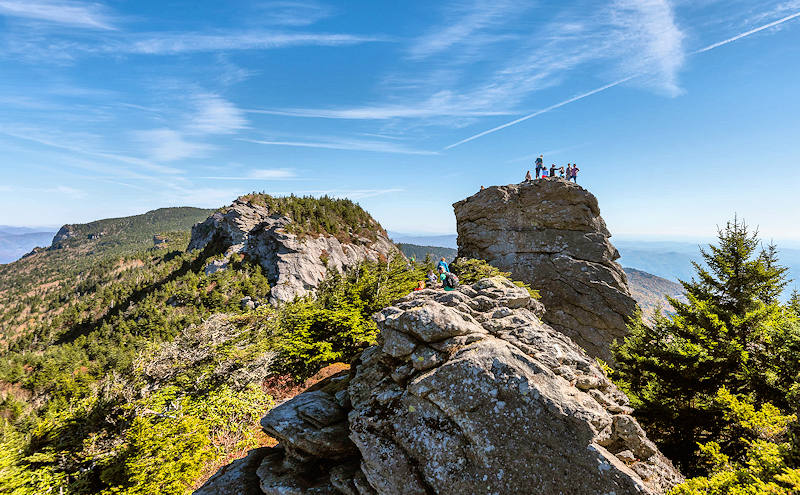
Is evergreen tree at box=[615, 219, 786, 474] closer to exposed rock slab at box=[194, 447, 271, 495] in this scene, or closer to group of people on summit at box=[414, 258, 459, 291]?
group of people on summit at box=[414, 258, 459, 291]

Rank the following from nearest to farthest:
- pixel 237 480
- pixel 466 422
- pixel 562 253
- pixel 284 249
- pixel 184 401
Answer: pixel 466 422, pixel 237 480, pixel 184 401, pixel 562 253, pixel 284 249

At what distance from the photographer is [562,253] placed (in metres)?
26.7

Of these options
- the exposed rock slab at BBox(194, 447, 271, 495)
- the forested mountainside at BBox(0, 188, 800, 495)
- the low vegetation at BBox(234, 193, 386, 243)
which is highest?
the low vegetation at BBox(234, 193, 386, 243)

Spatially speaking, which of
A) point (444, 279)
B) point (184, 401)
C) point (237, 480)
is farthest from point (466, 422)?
point (184, 401)

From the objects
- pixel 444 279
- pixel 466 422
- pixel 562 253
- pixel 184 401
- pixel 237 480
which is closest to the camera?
pixel 466 422

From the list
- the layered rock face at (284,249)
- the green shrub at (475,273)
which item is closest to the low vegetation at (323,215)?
the layered rock face at (284,249)

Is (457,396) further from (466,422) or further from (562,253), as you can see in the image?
(562,253)

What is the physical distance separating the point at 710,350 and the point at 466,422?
1178cm

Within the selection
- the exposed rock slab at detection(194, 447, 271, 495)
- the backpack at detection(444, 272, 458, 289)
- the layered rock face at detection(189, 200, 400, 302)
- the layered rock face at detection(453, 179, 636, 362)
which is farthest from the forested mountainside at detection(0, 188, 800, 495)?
the layered rock face at detection(189, 200, 400, 302)

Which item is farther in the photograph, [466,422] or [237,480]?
[237,480]

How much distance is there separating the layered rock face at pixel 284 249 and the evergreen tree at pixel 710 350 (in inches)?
1926

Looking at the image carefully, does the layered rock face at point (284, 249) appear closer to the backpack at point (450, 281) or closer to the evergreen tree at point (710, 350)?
the backpack at point (450, 281)

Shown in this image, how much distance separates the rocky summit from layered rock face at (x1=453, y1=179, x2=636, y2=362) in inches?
716

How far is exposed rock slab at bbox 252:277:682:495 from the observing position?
650 centimetres
